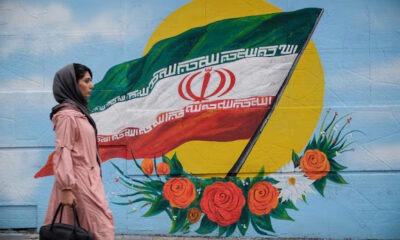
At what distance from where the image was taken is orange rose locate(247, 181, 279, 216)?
659 centimetres

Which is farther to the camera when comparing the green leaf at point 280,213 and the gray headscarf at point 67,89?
the green leaf at point 280,213

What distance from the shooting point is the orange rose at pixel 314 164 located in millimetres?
6547

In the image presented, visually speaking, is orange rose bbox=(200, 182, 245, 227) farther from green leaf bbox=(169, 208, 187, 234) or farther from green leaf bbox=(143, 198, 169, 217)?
green leaf bbox=(143, 198, 169, 217)

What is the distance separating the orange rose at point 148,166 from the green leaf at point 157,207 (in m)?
0.33

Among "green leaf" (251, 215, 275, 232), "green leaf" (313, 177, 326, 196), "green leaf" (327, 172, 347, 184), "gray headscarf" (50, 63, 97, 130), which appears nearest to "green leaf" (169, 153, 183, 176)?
"green leaf" (251, 215, 275, 232)

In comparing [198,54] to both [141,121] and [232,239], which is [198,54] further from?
[232,239]

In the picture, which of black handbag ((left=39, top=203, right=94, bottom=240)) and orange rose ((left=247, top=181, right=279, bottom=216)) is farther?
orange rose ((left=247, top=181, right=279, bottom=216))

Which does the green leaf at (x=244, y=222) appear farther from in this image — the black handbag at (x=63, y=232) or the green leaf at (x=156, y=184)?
the black handbag at (x=63, y=232)

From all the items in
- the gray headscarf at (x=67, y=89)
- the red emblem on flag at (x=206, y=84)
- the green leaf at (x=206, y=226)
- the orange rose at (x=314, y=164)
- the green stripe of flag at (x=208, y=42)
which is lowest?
the green leaf at (x=206, y=226)

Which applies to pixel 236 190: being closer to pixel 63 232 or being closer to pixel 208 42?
pixel 208 42

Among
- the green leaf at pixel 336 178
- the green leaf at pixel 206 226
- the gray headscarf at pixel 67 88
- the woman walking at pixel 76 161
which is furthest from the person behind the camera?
the green leaf at pixel 206 226

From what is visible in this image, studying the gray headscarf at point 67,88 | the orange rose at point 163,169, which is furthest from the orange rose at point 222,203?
the gray headscarf at point 67,88

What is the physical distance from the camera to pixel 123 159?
6.67 meters

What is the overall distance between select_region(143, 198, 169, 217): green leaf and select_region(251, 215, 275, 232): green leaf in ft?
3.25
